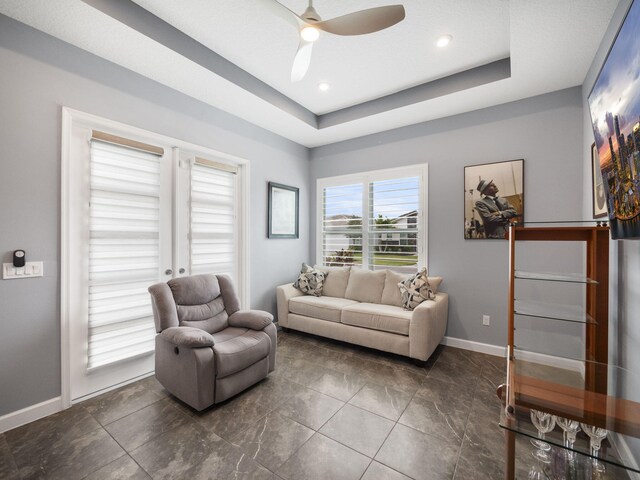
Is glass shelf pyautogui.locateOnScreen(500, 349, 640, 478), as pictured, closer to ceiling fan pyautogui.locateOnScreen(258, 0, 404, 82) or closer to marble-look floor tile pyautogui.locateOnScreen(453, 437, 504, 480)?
marble-look floor tile pyautogui.locateOnScreen(453, 437, 504, 480)

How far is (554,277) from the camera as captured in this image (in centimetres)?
205

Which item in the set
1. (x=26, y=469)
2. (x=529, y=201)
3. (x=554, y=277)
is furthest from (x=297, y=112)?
(x=26, y=469)

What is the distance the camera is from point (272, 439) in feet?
6.15

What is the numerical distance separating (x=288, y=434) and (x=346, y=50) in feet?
10.3

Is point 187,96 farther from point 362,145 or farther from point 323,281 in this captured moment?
point 323,281

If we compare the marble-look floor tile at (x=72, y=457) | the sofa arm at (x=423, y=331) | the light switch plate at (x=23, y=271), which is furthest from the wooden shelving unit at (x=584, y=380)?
the light switch plate at (x=23, y=271)

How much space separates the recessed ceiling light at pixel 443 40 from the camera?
7.84ft

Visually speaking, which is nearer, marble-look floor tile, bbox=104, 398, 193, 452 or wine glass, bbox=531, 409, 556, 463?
wine glass, bbox=531, 409, 556, 463

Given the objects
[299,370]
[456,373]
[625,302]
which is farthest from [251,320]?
[625,302]

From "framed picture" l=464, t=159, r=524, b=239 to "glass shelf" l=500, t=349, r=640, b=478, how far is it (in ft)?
5.68

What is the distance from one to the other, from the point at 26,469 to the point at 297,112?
384 cm

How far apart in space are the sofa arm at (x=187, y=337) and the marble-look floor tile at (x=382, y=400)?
4.16ft

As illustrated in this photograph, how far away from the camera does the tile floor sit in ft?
5.35

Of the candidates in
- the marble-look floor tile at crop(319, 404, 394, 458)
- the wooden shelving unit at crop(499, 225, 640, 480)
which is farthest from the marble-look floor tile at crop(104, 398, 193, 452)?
the wooden shelving unit at crop(499, 225, 640, 480)
